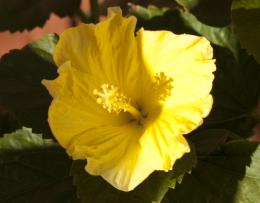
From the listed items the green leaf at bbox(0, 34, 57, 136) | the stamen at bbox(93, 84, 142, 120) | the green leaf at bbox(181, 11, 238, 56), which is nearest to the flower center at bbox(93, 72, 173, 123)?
the stamen at bbox(93, 84, 142, 120)

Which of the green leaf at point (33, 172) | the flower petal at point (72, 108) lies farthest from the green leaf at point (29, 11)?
the flower petal at point (72, 108)

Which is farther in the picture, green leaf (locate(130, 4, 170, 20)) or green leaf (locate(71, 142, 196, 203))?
green leaf (locate(130, 4, 170, 20))

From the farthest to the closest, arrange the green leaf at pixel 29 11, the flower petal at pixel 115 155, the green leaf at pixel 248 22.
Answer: the green leaf at pixel 29 11 → the green leaf at pixel 248 22 → the flower petal at pixel 115 155

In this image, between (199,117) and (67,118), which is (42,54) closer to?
(67,118)

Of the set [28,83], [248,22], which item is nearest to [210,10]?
[248,22]

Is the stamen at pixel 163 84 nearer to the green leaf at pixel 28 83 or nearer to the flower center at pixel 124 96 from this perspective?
the flower center at pixel 124 96

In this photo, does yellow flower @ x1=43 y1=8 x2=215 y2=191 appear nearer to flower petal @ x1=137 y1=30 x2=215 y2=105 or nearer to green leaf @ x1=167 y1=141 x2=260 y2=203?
flower petal @ x1=137 y1=30 x2=215 y2=105
